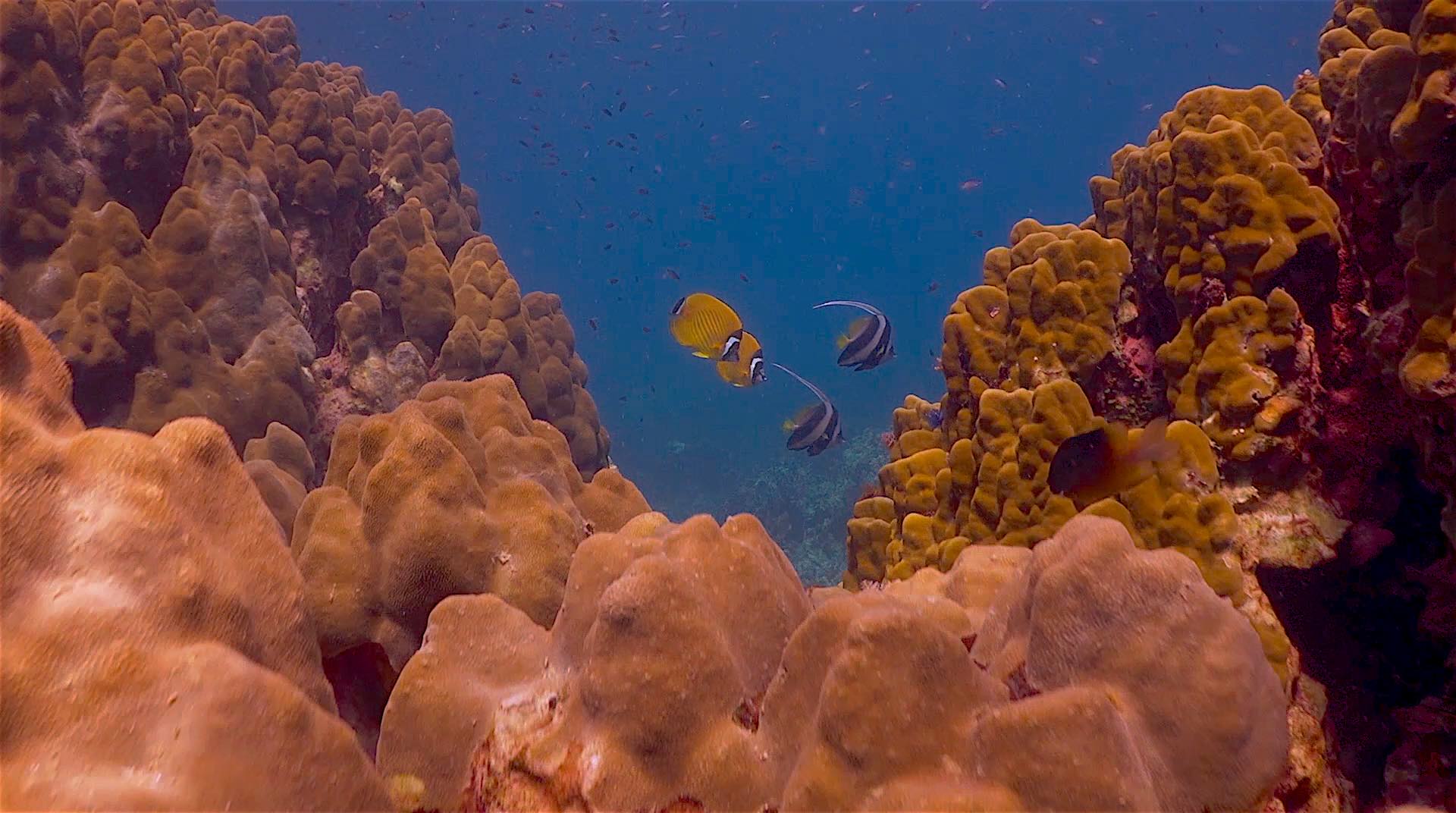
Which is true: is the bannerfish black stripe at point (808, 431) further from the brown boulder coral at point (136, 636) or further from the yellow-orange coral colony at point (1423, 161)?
the brown boulder coral at point (136, 636)

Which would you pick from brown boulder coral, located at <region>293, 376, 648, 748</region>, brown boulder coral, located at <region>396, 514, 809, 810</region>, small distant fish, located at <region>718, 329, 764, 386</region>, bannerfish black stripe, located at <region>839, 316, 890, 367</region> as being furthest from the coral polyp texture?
brown boulder coral, located at <region>396, 514, 809, 810</region>

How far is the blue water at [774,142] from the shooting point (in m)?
58.9

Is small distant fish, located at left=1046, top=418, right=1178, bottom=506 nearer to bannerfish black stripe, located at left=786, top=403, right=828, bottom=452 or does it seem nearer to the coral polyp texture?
bannerfish black stripe, located at left=786, top=403, right=828, bottom=452

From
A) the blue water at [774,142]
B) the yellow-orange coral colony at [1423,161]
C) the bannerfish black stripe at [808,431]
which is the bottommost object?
the yellow-orange coral colony at [1423,161]

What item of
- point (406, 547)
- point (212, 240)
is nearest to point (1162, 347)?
point (406, 547)

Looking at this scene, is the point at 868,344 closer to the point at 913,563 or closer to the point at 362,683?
the point at 913,563

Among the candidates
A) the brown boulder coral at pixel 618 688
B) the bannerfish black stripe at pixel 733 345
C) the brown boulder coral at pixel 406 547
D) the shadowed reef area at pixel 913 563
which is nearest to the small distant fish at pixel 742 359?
the bannerfish black stripe at pixel 733 345

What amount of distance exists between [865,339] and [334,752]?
225 inches

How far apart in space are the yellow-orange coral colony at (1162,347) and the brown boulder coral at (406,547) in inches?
91.5

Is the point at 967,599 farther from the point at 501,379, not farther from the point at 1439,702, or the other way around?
the point at 501,379

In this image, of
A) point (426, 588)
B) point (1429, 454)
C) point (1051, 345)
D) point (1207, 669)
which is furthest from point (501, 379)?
point (1429, 454)

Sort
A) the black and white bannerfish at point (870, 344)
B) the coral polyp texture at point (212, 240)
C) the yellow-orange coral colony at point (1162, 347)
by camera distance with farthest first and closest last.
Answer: the black and white bannerfish at point (870, 344), the coral polyp texture at point (212, 240), the yellow-orange coral colony at point (1162, 347)

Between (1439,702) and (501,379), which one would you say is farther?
(501,379)

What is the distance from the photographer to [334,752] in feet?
5.81
